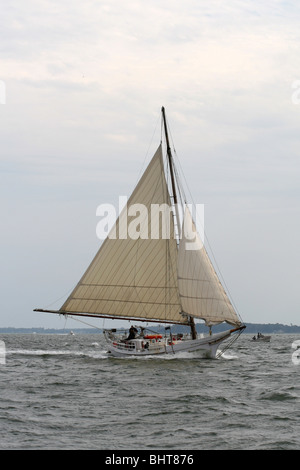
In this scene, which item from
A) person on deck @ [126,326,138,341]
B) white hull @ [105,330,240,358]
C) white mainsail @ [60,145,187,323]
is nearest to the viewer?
white mainsail @ [60,145,187,323]

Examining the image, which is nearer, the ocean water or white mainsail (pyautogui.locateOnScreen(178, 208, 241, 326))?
the ocean water

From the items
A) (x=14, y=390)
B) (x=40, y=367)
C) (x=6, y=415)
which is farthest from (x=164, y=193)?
(x=6, y=415)

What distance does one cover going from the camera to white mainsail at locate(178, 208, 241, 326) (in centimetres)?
4912

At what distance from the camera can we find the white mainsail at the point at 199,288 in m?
49.1

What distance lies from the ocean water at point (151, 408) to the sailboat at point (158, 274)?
441cm

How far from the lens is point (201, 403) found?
98.9ft

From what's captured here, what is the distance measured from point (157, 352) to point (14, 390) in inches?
707

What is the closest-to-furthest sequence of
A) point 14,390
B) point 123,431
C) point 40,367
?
point 123,431, point 14,390, point 40,367

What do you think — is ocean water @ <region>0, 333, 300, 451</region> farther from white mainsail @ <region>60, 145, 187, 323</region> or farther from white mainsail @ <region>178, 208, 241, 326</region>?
white mainsail @ <region>60, 145, 187, 323</region>

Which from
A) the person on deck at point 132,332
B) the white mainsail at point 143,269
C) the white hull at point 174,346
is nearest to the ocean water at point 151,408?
the white hull at point 174,346

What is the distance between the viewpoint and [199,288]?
49062mm

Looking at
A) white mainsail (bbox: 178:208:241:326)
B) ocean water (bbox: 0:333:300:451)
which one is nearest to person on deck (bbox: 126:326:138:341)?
white mainsail (bbox: 178:208:241:326)
